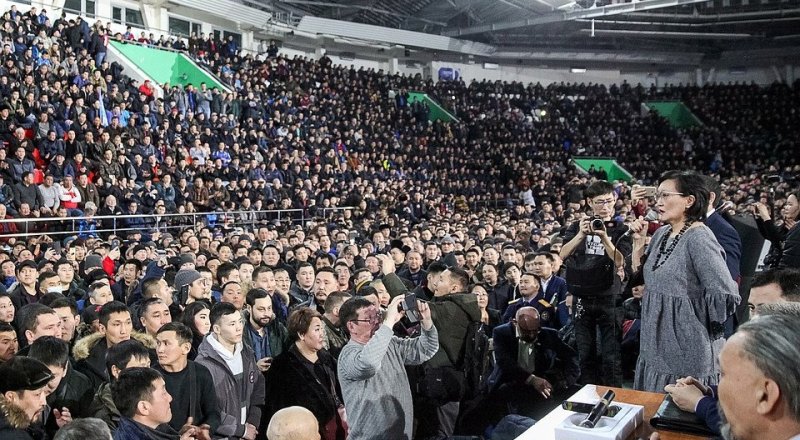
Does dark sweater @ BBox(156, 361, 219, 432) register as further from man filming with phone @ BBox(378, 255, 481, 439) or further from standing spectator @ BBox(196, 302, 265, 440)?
man filming with phone @ BBox(378, 255, 481, 439)

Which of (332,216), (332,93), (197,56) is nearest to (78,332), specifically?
(332,216)

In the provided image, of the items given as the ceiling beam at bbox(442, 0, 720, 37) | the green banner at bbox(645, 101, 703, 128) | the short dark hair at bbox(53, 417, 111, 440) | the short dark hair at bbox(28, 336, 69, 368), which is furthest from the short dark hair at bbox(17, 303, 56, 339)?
the green banner at bbox(645, 101, 703, 128)

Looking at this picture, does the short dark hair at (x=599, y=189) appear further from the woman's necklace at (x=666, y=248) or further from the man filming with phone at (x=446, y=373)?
the woman's necklace at (x=666, y=248)

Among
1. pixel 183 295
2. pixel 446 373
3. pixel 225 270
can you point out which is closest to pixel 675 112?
pixel 225 270

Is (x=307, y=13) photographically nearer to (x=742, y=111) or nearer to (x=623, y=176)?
(x=623, y=176)

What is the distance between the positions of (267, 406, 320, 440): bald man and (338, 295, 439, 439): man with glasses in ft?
1.68

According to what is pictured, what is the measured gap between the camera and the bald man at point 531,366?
4.88 m

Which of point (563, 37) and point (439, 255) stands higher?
point (563, 37)

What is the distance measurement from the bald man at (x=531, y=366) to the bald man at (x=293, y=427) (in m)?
2.04

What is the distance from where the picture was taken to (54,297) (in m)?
5.71

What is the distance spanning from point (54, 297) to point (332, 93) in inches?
765

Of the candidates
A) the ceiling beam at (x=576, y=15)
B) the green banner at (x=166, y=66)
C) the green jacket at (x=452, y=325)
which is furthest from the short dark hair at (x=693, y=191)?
the ceiling beam at (x=576, y=15)

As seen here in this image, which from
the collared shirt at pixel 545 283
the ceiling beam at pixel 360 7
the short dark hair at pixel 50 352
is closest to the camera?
the short dark hair at pixel 50 352

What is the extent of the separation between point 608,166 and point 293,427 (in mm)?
26486
